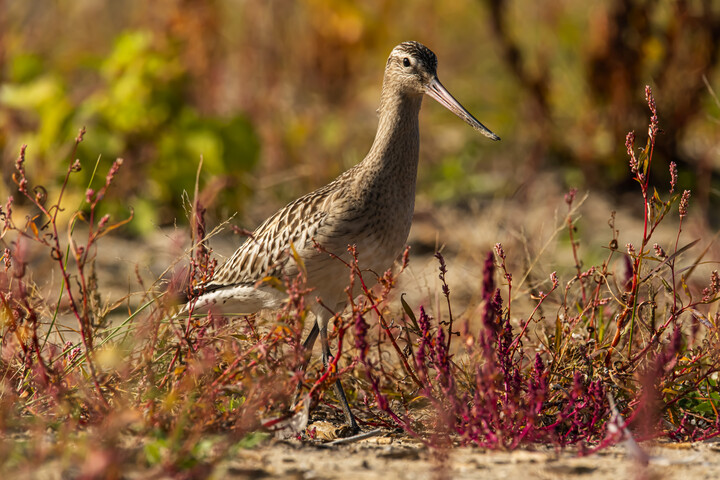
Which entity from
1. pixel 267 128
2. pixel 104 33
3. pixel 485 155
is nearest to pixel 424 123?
pixel 485 155

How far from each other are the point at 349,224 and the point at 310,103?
5249 millimetres

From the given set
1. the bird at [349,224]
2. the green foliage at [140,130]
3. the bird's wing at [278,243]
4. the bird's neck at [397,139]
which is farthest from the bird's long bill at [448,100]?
the green foliage at [140,130]

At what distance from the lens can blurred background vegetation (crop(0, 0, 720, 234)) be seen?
21.9 ft

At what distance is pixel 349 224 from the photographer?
4.04 m

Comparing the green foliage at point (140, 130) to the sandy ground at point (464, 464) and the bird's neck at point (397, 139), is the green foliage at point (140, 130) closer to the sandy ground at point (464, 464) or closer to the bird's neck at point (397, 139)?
the bird's neck at point (397, 139)

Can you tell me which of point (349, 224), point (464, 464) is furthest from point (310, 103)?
point (464, 464)

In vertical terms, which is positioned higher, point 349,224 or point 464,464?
point 349,224

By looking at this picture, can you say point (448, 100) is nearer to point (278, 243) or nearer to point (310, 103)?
point (278, 243)

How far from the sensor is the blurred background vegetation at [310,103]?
6684 mm

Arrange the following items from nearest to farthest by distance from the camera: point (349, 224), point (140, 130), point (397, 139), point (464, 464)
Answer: point (464, 464) < point (349, 224) < point (397, 139) < point (140, 130)

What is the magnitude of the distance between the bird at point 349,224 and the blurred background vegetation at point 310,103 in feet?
4.36

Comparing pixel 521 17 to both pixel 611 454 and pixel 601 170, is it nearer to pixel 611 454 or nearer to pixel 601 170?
pixel 601 170

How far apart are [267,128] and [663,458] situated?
5.78 metres

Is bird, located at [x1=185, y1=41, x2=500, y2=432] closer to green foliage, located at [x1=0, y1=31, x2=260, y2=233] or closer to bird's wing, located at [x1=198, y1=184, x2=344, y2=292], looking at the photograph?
bird's wing, located at [x1=198, y1=184, x2=344, y2=292]
